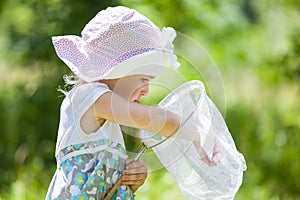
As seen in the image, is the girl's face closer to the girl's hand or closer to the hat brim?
the hat brim

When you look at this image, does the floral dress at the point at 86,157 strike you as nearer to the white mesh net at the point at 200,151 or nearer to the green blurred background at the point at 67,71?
the white mesh net at the point at 200,151

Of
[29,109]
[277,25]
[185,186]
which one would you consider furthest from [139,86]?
[277,25]

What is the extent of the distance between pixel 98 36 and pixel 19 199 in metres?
2.37

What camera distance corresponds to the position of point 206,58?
2.71 metres

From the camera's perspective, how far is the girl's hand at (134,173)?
2.62 meters

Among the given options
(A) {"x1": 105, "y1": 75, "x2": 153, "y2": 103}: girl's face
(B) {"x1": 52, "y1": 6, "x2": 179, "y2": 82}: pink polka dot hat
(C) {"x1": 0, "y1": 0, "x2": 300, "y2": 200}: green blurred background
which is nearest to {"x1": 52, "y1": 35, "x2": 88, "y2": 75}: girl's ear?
(B) {"x1": 52, "y1": 6, "x2": 179, "y2": 82}: pink polka dot hat

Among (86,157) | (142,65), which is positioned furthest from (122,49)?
(86,157)

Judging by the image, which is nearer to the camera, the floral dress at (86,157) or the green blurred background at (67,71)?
the floral dress at (86,157)

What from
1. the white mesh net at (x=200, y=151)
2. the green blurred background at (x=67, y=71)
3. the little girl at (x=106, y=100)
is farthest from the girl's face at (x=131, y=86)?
the green blurred background at (x=67, y=71)

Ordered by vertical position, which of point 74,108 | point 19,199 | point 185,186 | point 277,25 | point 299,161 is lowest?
point 277,25

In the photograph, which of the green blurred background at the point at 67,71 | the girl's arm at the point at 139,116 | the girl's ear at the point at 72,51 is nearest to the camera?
the girl's arm at the point at 139,116

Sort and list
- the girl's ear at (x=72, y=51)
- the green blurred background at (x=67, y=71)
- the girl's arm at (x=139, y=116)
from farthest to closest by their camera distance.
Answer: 1. the green blurred background at (x=67, y=71)
2. the girl's ear at (x=72, y=51)
3. the girl's arm at (x=139, y=116)

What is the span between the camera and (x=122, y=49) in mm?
2602

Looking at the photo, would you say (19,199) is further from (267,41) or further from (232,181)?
(267,41)
